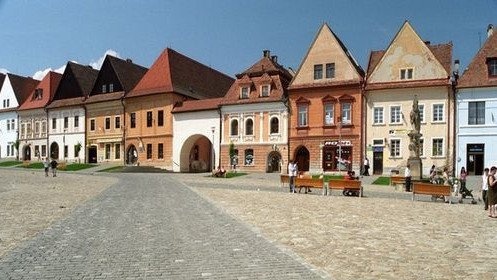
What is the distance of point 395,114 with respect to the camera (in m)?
40.6

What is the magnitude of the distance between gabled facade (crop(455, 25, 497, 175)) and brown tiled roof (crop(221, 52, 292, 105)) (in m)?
15.7

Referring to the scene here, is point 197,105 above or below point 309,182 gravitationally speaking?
above

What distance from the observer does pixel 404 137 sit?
131ft

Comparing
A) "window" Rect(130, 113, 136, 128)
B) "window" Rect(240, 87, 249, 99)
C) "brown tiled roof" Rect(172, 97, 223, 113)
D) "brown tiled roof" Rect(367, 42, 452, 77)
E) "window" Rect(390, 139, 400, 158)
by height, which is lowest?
"window" Rect(390, 139, 400, 158)

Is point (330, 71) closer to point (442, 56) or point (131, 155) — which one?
point (442, 56)

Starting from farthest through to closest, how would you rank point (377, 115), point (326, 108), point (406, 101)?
1. point (326, 108)
2. point (377, 115)
3. point (406, 101)

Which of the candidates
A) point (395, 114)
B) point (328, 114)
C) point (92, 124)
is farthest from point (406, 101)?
point (92, 124)

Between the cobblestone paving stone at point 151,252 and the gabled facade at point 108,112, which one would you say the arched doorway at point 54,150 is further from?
the cobblestone paving stone at point 151,252

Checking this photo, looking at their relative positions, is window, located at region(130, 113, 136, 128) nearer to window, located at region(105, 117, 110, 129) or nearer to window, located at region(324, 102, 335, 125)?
window, located at region(105, 117, 110, 129)

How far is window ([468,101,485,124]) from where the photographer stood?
38.3 m

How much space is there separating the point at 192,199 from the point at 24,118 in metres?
53.9

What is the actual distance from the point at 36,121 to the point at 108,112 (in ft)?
44.5

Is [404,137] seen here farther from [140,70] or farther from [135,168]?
[140,70]

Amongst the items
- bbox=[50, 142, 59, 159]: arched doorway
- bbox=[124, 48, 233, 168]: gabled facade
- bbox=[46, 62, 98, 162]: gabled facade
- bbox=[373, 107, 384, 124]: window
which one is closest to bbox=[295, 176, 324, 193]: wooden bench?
bbox=[373, 107, 384, 124]: window
